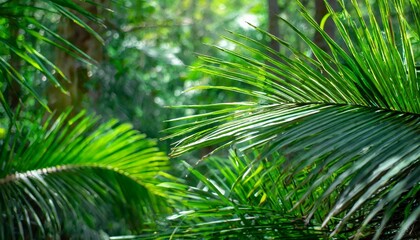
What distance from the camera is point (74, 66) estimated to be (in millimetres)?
7098

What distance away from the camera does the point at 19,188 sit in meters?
3.92

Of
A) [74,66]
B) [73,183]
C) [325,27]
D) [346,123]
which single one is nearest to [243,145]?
[73,183]

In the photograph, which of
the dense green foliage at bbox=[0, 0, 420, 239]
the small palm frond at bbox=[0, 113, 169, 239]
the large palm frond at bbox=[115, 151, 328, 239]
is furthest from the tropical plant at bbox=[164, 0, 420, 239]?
the small palm frond at bbox=[0, 113, 169, 239]

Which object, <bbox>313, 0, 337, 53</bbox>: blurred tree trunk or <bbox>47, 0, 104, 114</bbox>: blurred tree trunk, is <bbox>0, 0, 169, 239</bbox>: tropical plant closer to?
<bbox>313, 0, 337, 53</bbox>: blurred tree trunk

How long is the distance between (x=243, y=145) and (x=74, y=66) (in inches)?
123

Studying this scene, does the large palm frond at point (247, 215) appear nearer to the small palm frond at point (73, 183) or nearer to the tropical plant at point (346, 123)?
the tropical plant at point (346, 123)

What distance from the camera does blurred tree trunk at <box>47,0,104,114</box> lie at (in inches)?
257

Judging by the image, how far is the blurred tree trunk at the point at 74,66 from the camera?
653 centimetres

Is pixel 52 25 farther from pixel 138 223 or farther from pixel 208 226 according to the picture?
pixel 208 226

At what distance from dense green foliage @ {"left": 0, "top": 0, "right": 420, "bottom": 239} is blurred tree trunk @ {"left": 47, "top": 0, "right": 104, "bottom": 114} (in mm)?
19

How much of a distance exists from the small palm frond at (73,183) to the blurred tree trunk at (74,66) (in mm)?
1834

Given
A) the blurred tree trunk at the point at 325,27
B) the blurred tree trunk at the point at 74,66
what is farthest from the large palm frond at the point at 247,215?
the blurred tree trunk at the point at 74,66

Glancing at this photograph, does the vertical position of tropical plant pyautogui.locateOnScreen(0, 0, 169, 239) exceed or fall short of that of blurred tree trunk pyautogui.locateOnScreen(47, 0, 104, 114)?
it falls short

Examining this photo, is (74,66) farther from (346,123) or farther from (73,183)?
(346,123)
